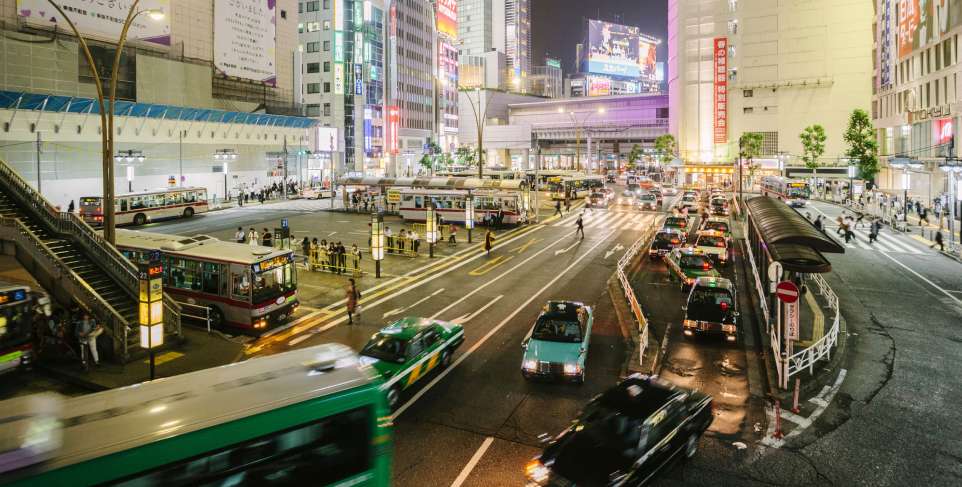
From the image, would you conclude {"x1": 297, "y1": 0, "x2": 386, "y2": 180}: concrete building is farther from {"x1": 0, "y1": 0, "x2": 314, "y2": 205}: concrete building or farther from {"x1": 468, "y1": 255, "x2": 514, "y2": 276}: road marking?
{"x1": 468, "y1": 255, "x2": 514, "y2": 276}: road marking

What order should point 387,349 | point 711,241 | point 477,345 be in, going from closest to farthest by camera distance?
1. point 387,349
2. point 477,345
3. point 711,241

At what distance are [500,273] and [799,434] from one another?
1809cm

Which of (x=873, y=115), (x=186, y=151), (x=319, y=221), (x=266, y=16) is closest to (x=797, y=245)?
(x=319, y=221)

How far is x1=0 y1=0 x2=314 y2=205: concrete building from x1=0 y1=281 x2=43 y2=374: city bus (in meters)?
35.2

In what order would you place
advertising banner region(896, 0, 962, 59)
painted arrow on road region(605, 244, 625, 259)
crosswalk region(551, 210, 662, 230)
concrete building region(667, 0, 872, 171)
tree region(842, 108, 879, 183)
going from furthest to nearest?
concrete building region(667, 0, 872, 171) → tree region(842, 108, 879, 183) → crosswalk region(551, 210, 662, 230) → advertising banner region(896, 0, 962, 59) → painted arrow on road region(605, 244, 625, 259)

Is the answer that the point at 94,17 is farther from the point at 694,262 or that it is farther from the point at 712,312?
the point at 712,312

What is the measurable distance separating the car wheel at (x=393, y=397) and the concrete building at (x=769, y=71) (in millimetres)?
92680

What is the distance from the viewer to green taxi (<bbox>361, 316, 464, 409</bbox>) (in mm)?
13062

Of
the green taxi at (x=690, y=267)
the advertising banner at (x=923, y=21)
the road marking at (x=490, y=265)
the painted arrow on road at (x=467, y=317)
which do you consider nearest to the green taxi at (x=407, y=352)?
the painted arrow on road at (x=467, y=317)

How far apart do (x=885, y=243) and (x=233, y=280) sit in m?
40.6

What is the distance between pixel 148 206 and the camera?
1853 inches

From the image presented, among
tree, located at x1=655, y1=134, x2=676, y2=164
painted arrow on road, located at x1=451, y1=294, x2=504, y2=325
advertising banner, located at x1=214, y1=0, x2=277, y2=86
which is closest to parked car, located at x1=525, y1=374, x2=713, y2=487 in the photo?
painted arrow on road, located at x1=451, y1=294, x2=504, y2=325

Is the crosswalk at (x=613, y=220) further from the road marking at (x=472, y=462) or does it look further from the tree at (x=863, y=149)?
the road marking at (x=472, y=462)

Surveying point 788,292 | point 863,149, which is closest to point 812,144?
point 863,149
